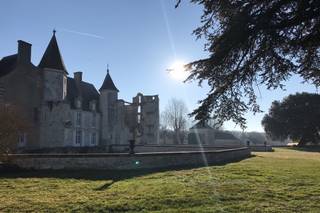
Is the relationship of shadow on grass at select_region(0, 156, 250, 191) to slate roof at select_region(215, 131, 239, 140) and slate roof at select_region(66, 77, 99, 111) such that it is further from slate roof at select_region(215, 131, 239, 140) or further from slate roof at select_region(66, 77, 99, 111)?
slate roof at select_region(215, 131, 239, 140)

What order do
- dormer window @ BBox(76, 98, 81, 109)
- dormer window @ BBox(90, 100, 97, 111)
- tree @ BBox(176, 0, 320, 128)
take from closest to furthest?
tree @ BBox(176, 0, 320, 128)
dormer window @ BBox(76, 98, 81, 109)
dormer window @ BBox(90, 100, 97, 111)

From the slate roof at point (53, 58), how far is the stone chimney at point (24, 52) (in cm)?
204

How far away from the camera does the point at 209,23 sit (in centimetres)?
771

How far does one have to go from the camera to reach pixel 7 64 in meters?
34.2

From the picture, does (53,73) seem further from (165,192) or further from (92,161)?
(165,192)

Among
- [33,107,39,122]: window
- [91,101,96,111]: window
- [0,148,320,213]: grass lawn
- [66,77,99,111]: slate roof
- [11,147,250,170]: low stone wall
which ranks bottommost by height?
[0,148,320,213]: grass lawn

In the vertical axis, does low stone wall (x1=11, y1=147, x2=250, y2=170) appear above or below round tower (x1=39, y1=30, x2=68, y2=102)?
below

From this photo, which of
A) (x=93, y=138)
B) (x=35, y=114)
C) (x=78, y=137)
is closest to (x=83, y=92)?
(x=93, y=138)

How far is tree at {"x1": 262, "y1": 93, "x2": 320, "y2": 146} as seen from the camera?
5853cm

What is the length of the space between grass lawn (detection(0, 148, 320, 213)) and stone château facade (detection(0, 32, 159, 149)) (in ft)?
55.2

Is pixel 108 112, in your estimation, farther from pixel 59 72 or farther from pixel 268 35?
pixel 268 35

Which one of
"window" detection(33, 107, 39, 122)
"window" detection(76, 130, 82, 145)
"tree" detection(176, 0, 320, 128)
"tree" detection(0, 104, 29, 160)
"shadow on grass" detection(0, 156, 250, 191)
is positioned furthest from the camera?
"window" detection(76, 130, 82, 145)

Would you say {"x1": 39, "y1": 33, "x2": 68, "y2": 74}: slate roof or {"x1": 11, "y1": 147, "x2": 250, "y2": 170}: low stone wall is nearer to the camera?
{"x1": 11, "y1": 147, "x2": 250, "y2": 170}: low stone wall

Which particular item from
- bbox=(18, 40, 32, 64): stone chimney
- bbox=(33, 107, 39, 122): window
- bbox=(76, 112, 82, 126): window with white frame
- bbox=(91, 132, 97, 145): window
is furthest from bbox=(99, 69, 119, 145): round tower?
bbox=(18, 40, 32, 64): stone chimney
